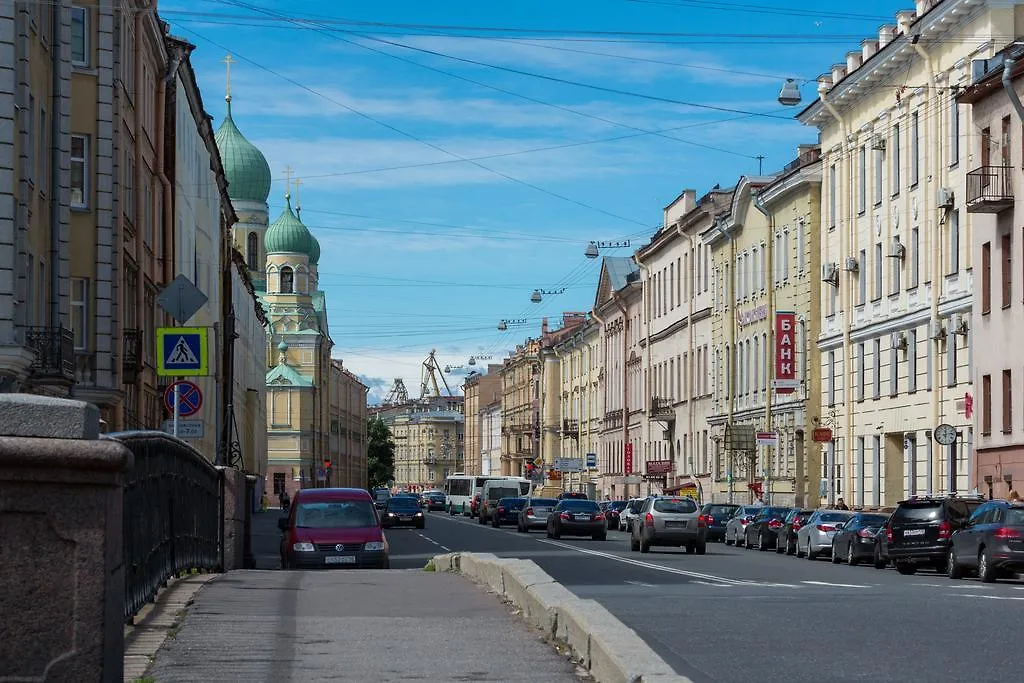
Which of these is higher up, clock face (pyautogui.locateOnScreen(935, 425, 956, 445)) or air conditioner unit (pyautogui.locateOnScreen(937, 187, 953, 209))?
air conditioner unit (pyautogui.locateOnScreen(937, 187, 953, 209))

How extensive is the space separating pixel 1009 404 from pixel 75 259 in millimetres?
22305

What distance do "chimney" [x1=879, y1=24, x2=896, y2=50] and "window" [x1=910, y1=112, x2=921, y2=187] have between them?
3.06 m

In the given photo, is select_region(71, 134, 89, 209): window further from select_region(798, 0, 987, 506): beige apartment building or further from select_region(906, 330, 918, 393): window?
select_region(906, 330, 918, 393): window

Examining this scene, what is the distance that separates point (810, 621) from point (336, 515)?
1397 cm

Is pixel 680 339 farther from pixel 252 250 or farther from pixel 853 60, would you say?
pixel 252 250

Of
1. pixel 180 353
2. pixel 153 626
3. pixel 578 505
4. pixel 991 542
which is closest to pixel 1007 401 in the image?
pixel 991 542

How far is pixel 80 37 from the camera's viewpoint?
40344 mm

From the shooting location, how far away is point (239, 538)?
26.3 metres

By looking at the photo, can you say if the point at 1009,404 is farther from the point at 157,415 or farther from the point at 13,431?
the point at 13,431

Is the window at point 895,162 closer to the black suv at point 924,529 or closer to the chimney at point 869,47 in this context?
the chimney at point 869,47

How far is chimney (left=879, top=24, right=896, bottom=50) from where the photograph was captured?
2132 inches

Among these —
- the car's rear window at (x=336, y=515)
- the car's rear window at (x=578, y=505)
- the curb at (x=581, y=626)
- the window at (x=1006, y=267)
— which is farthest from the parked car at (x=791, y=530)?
the curb at (x=581, y=626)

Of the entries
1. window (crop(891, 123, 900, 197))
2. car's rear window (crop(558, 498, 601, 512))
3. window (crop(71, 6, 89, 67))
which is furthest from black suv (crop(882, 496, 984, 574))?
car's rear window (crop(558, 498, 601, 512))

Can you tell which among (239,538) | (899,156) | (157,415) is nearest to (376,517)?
(239,538)
